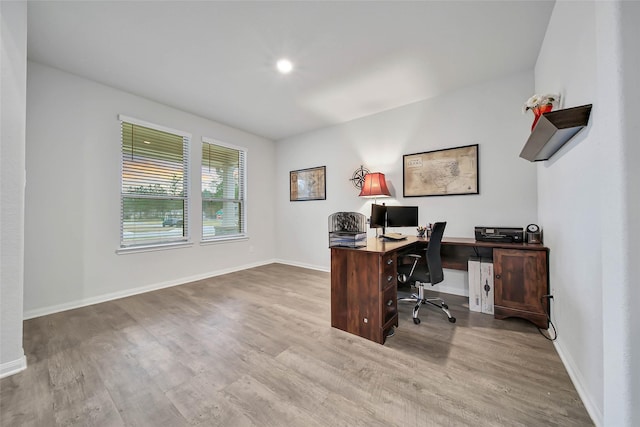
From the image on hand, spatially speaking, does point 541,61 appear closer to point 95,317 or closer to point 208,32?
point 208,32

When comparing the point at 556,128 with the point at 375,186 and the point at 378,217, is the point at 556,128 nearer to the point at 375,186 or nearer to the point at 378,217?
the point at 378,217

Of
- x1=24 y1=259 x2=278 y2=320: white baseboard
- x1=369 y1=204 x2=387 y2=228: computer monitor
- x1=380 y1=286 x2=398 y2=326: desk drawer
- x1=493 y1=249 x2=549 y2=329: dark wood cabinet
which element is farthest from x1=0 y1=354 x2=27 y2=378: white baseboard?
x1=493 y1=249 x2=549 y2=329: dark wood cabinet

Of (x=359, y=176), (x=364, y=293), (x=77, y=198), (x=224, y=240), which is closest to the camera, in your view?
(x=364, y=293)

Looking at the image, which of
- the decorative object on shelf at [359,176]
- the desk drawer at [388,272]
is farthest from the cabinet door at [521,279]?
the decorative object on shelf at [359,176]

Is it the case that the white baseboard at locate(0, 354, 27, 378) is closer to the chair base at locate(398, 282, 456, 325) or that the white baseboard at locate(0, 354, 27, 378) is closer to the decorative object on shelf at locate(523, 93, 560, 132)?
the chair base at locate(398, 282, 456, 325)

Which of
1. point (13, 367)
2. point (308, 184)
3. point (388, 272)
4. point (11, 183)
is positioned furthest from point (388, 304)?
point (308, 184)

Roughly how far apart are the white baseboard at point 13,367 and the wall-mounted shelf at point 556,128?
13.1ft

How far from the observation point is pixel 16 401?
1.44 m

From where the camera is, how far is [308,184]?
4941 mm

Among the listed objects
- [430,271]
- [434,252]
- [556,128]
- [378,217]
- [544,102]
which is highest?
[544,102]

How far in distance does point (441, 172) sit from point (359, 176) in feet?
4.42

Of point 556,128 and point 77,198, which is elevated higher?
point 556,128

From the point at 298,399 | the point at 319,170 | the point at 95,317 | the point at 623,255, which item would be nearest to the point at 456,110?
the point at 319,170

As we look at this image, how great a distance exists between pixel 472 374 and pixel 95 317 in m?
3.68
